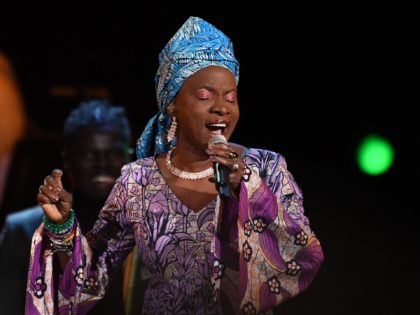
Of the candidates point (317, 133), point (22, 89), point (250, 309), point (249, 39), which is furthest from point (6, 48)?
point (250, 309)

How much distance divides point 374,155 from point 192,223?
1.94 m

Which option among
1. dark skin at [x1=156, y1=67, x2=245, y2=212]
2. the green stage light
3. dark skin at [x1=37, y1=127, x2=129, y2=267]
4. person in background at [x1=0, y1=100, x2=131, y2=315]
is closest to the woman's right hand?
dark skin at [x1=156, y1=67, x2=245, y2=212]

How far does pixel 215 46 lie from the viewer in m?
2.79

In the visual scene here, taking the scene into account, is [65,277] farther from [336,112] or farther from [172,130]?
[336,112]

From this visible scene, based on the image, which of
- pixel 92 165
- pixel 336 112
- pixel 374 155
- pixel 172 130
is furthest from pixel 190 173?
pixel 374 155

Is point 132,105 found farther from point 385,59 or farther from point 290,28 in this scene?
point 385,59

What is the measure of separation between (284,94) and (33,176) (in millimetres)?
1487

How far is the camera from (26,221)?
439 centimetres

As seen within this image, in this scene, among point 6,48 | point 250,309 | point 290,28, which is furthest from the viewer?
point 6,48

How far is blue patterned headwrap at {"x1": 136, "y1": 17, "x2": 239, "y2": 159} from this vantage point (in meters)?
2.77

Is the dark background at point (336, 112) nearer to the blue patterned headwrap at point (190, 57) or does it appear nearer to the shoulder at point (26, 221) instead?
the shoulder at point (26, 221)

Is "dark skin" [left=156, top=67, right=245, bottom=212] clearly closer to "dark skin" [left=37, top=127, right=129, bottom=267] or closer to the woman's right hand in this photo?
the woman's right hand

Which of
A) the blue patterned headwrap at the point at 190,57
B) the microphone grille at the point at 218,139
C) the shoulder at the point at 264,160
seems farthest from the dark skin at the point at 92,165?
the microphone grille at the point at 218,139

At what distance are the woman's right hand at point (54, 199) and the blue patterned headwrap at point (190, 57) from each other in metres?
0.46
